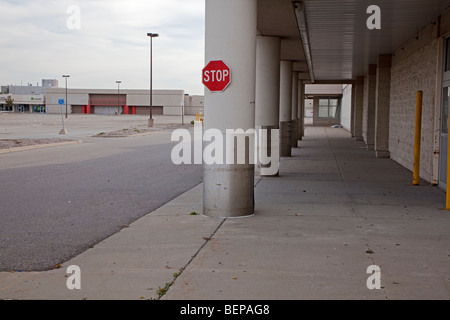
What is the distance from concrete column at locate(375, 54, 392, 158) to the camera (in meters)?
21.7

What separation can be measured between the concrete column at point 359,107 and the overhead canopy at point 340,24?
12.1 meters

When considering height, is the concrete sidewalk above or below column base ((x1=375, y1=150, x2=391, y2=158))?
below

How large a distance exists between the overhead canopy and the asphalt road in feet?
15.5

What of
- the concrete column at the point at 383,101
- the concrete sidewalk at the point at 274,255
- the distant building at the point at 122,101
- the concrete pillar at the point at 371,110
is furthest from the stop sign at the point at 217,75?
the distant building at the point at 122,101

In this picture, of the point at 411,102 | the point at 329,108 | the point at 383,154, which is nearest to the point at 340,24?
the point at 411,102

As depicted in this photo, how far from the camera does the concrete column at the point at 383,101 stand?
2173cm

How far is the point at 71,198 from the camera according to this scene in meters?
11.2
